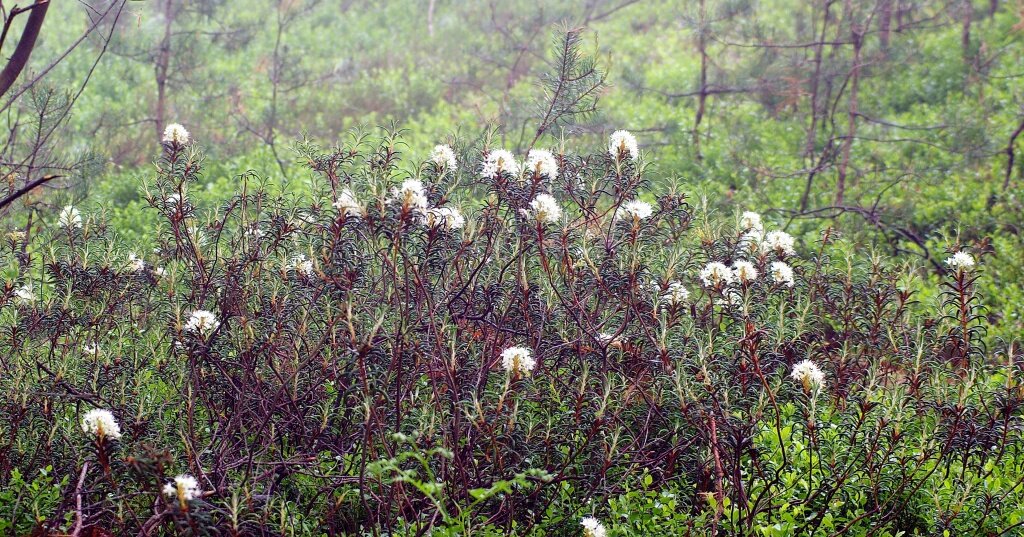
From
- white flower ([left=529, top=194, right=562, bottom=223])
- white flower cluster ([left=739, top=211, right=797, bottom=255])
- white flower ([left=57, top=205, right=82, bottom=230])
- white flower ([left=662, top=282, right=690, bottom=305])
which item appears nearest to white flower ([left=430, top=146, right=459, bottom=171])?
white flower ([left=529, top=194, right=562, bottom=223])

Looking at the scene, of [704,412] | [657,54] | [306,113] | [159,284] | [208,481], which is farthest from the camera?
[657,54]

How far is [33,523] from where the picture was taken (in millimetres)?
3162

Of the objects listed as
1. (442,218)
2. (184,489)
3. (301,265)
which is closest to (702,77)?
(301,265)

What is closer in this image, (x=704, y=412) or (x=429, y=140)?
(x=704, y=412)

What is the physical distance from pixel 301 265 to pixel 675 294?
162cm

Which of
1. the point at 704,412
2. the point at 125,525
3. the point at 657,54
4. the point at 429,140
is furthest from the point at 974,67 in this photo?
the point at 125,525

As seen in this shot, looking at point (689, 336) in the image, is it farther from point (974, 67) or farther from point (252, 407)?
point (974, 67)

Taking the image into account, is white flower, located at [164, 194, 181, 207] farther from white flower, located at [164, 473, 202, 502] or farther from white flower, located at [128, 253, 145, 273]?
white flower, located at [164, 473, 202, 502]

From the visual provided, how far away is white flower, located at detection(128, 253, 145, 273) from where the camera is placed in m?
4.26

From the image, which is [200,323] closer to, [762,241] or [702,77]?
[762,241]

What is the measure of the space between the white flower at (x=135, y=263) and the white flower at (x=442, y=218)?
182 cm

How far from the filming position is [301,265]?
3930 mm

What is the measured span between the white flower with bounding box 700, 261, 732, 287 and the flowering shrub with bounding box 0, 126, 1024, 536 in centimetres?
1

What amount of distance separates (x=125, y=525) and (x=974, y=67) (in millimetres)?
Result: 10026
